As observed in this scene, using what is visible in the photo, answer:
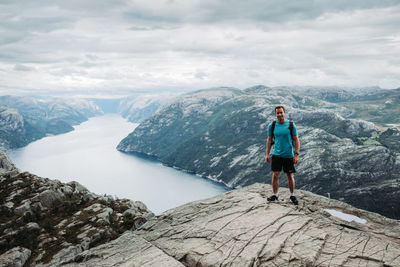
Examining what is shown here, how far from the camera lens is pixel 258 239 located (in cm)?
1330

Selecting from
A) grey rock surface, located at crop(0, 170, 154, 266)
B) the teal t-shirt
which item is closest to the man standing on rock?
the teal t-shirt

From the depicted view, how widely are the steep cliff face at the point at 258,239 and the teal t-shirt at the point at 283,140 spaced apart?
3493 millimetres

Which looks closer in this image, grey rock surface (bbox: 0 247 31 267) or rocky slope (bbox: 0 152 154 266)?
grey rock surface (bbox: 0 247 31 267)

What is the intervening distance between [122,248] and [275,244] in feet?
30.7

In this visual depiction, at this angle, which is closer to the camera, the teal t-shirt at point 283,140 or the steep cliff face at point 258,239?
the steep cliff face at point 258,239

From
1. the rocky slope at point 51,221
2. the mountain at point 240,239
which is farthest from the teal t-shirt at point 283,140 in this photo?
the rocky slope at point 51,221

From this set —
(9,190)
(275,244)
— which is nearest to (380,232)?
(275,244)

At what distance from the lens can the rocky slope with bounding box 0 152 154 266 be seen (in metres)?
25.4

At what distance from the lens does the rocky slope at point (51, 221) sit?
2536 cm

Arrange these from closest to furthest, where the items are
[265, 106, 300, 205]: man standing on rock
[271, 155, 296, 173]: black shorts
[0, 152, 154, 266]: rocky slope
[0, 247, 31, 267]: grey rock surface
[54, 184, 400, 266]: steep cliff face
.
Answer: [54, 184, 400, 266]: steep cliff face < [265, 106, 300, 205]: man standing on rock < [271, 155, 296, 173]: black shorts < [0, 247, 31, 267]: grey rock surface < [0, 152, 154, 266]: rocky slope

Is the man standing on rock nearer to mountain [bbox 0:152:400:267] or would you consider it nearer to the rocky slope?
mountain [bbox 0:152:400:267]

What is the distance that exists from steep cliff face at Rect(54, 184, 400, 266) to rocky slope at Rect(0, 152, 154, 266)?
8.17m

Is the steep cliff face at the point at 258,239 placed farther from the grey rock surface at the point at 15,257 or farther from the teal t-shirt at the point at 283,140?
the grey rock surface at the point at 15,257

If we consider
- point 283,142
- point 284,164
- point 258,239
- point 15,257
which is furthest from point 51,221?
point 283,142
